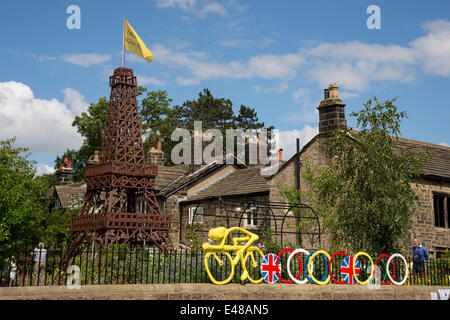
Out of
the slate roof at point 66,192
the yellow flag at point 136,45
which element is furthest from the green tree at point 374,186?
the slate roof at point 66,192

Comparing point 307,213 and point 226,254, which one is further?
point 307,213

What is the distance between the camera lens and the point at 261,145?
187 ft

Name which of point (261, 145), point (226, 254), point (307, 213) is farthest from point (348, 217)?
point (261, 145)

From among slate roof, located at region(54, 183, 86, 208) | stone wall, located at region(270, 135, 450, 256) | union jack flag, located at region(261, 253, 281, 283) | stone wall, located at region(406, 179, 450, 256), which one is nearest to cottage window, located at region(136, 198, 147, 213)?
slate roof, located at region(54, 183, 86, 208)

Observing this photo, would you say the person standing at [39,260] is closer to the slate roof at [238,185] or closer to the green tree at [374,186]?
the green tree at [374,186]

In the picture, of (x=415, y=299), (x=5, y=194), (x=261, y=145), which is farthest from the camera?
(x=261, y=145)

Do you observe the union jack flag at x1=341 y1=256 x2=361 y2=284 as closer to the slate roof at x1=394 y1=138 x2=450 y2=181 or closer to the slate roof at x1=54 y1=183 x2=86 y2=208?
the slate roof at x1=394 y1=138 x2=450 y2=181

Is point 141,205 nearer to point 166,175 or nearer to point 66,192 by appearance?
point 166,175

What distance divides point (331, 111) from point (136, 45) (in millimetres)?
13861

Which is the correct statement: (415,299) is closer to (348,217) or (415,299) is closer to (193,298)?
(348,217)

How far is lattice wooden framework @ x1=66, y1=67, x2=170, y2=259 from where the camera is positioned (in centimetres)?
2902

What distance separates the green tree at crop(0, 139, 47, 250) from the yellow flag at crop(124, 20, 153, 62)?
29.2 feet

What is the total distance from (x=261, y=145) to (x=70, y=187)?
20366 mm

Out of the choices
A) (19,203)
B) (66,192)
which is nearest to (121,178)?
(19,203)
